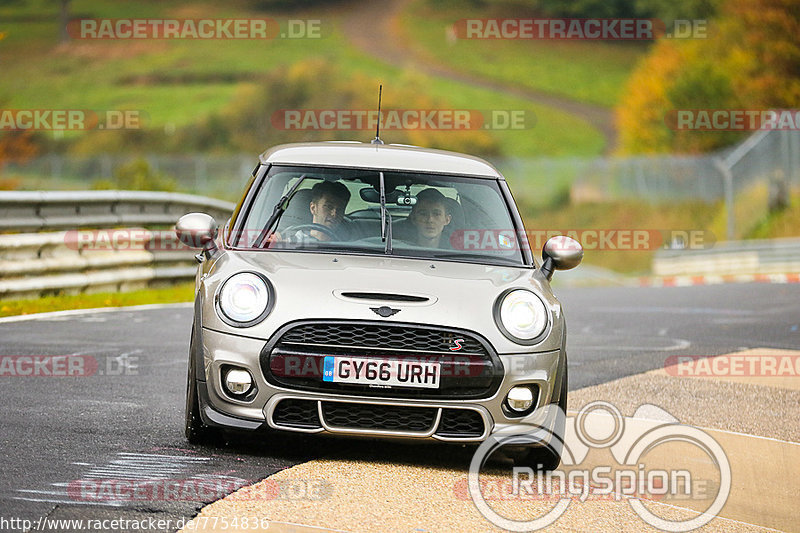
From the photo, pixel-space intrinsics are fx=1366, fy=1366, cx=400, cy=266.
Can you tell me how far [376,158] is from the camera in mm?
7801

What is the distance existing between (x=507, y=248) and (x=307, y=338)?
1.61 meters

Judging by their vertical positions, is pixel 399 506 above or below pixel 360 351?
below

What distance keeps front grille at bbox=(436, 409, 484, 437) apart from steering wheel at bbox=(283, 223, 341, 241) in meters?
1.36

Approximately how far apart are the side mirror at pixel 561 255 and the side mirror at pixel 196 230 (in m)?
1.86

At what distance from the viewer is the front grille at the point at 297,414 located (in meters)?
6.52

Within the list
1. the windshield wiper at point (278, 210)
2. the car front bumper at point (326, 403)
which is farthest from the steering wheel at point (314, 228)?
the car front bumper at point (326, 403)

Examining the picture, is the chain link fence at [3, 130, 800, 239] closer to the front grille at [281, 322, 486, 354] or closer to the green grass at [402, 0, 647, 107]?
the front grille at [281, 322, 486, 354]

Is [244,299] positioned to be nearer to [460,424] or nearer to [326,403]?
[326,403]

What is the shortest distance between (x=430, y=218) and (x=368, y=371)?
144 cm

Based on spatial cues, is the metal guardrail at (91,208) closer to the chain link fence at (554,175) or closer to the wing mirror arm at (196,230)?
the wing mirror arm at (196,230)

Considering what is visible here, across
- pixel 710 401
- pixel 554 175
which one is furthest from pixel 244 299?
pixel 554 175

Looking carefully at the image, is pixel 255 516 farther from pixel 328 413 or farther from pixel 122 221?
pixel 122 221

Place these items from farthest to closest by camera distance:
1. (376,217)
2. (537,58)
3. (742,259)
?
1. (537,58)
2. (742,259)
3. (376,217)

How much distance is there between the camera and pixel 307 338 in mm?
6438
